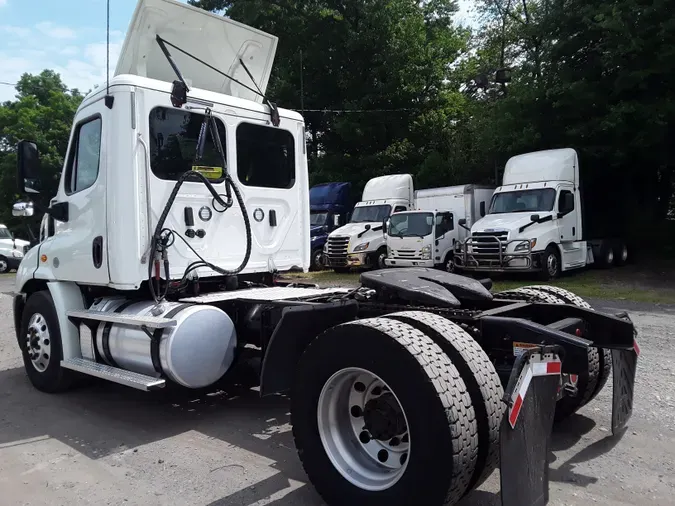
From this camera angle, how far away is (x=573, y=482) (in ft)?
11.8

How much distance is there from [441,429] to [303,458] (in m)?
1.04

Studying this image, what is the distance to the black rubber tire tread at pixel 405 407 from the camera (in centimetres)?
276

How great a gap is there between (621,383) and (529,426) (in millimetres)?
1457

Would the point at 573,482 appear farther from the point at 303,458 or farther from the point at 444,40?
the point at 444,40

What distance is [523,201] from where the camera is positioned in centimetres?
1633

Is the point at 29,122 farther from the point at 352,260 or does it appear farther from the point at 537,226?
the point at 537,226

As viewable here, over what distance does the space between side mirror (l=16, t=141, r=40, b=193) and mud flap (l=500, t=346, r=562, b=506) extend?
4.80 metres

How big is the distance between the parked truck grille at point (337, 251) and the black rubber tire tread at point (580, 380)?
14.3 meters

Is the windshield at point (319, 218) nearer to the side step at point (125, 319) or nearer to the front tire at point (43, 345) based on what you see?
the front tire at point (43, 345)

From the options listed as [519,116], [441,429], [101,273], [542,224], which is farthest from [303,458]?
[519,116]

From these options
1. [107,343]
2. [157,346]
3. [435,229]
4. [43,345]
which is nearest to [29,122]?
[435,229]

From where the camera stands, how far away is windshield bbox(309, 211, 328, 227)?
22312mm

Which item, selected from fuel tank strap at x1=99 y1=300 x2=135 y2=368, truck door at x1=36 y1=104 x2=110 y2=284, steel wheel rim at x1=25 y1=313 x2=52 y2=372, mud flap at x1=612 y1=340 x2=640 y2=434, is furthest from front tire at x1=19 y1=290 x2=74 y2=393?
mud flap at x1=612 y1=340 x2=640 y2=434

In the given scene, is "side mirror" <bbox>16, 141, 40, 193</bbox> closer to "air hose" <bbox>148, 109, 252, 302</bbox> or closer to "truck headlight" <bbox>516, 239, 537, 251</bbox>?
"air hose" <bbox>148, 109, 252, 302</bbox>
